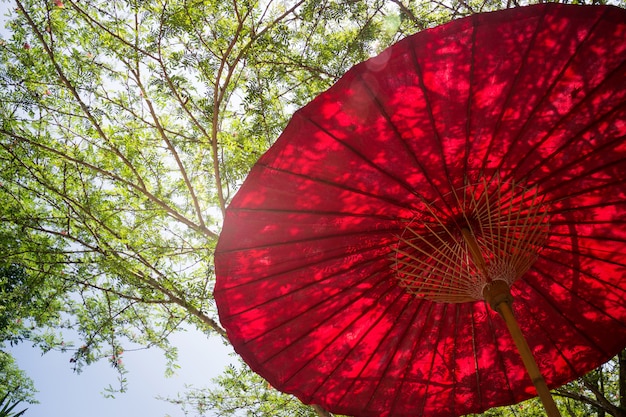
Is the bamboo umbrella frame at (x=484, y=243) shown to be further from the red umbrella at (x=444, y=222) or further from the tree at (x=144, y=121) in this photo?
the tree at (x=144, y=121)

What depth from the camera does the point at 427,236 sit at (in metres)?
1.91

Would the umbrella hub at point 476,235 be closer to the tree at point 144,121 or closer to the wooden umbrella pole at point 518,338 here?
the wooden umbrella pole at point 518,338

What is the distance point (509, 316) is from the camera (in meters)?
1.48

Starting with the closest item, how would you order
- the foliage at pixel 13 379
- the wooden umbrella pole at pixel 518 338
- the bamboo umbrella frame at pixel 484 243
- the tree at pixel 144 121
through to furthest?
the wooden umbrella pole at pixel 518 338 → the bamboo umbrella frame at pixel 484 243 → the tree at pixel 144 121 → the foliage at pixel 13 379

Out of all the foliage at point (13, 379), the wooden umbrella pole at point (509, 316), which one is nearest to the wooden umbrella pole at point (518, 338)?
the wooden umbrella pole at point (509, 316)

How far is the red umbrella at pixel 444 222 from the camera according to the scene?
1335 millimetres

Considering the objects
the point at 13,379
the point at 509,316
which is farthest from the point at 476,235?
the point at 13,379

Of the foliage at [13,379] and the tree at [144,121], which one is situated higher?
the tree at [144,121]

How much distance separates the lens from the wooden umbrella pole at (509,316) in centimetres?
130

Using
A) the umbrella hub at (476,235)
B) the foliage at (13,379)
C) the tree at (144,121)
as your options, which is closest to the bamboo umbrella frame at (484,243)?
the umbrella hub at (476,235)

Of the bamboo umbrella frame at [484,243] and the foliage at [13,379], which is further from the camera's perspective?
the foliage at [13,379]

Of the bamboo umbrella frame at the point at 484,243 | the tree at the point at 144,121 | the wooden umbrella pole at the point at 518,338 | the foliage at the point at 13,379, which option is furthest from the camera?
the foliage at the point at 13,379

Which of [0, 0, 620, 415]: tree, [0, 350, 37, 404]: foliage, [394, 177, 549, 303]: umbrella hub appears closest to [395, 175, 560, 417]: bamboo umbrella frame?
[394, 177, 549, 303]: umbrella hub

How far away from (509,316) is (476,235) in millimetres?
496
